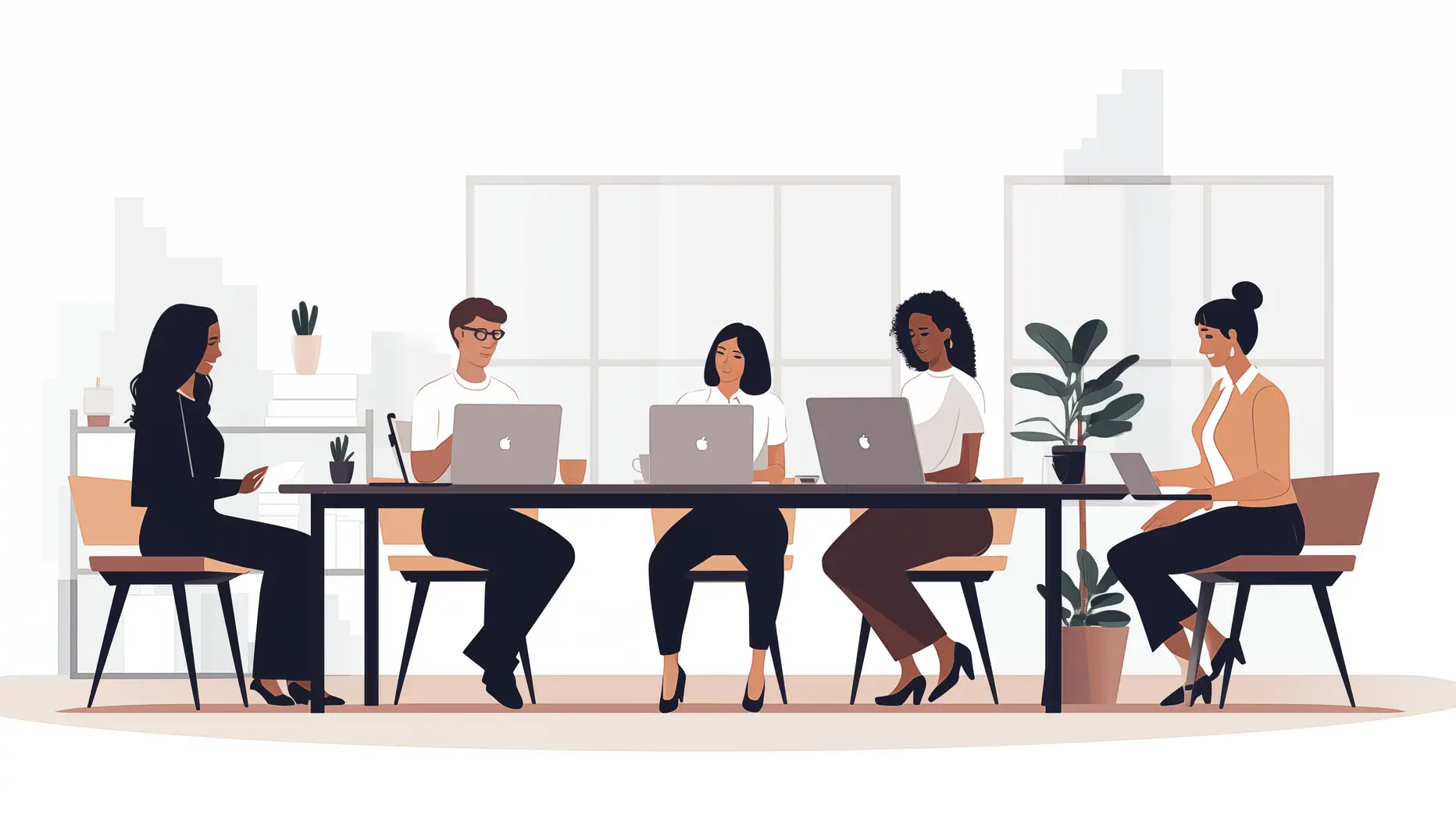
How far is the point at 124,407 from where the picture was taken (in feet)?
25.2

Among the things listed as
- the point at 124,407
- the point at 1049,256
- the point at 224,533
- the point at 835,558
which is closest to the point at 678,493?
the point at 835,558

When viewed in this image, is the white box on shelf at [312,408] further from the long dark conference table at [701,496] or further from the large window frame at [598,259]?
the long dark conference table at [701,496]

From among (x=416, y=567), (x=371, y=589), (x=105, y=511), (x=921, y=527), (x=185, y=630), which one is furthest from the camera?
(x=416, y=567)

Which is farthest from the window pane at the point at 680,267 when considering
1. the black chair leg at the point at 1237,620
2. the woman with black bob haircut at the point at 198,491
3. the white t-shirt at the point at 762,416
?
the black chair leg at the point at 1237,620

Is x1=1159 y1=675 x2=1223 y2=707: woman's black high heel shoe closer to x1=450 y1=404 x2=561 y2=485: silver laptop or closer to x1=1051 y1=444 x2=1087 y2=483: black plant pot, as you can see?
x1=1051 y1=444 x2=1087 y2=483: black plant pot

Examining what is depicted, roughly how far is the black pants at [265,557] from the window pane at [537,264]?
73.0 inches

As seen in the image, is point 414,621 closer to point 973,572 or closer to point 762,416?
point 762,416

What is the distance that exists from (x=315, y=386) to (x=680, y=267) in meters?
1.71

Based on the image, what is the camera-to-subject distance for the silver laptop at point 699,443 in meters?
5.81

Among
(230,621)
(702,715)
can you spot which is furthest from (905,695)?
(230,621)

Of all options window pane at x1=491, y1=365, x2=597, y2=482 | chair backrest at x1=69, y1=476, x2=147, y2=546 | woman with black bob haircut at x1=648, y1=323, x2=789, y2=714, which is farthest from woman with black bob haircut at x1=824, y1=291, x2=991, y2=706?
chair backrest at x1=69, y1=476, x2=147, y2=546

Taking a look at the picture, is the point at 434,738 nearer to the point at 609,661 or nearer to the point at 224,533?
the point at 224,533

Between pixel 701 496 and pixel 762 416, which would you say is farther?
pixel 762 416

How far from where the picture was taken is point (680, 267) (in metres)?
7.78
